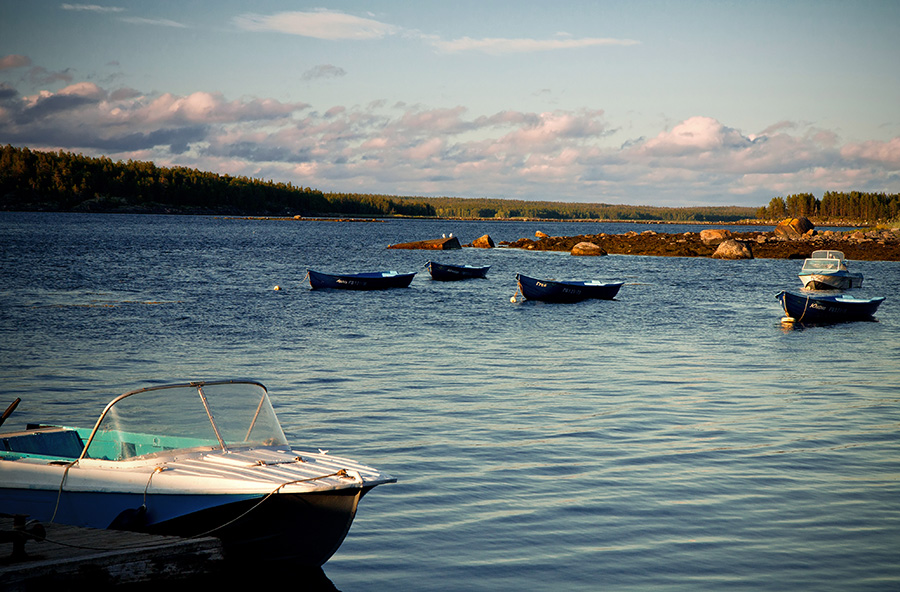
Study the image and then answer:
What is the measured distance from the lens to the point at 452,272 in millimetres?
62031

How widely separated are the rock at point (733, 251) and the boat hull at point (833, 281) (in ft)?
126

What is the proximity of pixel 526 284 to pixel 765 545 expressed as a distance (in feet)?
117

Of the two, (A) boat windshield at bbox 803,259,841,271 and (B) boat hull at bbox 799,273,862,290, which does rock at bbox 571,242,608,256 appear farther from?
(B) boat hull at bbox 799,273,862,290

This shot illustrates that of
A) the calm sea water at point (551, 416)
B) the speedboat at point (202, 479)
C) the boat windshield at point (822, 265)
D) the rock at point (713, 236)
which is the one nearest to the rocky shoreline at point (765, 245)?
the rock at point (713, 236)

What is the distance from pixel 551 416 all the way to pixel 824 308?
27502 mm

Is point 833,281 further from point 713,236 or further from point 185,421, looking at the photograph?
point 713,236

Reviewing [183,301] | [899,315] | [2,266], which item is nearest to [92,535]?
[183,301]

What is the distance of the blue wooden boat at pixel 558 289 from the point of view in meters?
46.0

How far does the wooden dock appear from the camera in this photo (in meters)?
7.37

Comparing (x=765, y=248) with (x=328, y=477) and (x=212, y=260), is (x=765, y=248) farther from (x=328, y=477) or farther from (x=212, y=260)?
(x=328, y=477)

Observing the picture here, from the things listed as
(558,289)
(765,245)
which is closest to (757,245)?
(765,245)

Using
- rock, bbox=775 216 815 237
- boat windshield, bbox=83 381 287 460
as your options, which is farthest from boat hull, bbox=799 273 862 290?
Answer: rock, bbox=775 216 815 237

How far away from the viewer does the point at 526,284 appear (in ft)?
151

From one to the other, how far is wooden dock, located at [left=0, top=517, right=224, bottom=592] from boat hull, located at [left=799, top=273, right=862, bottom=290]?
182ft
